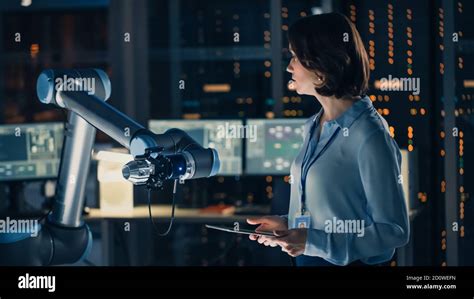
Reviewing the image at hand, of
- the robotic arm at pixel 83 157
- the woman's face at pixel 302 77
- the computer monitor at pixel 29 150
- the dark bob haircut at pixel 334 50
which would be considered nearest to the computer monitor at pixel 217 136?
the computer monitor at pixel 29 150

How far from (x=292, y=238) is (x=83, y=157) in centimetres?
84

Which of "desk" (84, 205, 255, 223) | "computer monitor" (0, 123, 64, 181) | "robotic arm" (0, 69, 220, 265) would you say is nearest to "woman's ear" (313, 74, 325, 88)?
"robotic arm" (0, 69, 220, 265)

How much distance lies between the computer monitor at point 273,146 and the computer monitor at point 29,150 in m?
1.10

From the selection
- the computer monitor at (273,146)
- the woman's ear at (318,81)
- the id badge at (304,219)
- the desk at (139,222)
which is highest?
the woman's ear at (318,81)

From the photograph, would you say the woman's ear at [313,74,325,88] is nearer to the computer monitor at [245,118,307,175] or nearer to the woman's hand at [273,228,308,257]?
the woman's hand at [273,228,308,257]

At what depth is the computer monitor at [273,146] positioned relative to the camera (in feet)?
17.1

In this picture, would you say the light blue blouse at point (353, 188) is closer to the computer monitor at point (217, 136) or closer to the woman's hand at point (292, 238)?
the woman's hand at point (292, 238)

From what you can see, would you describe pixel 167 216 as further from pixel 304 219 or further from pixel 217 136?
pixel 304 219

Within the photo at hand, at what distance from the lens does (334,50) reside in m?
2.97

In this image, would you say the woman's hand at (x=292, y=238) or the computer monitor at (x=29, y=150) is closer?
A: the woman's hand at (x=292, y=238)

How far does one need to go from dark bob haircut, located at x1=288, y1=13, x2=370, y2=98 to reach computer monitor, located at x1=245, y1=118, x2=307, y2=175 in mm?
2174

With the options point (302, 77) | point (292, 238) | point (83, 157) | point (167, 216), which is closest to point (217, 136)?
point (167, 216)

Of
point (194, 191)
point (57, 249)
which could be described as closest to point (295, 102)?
point (194, 191)

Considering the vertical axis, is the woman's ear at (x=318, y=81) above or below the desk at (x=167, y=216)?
above
